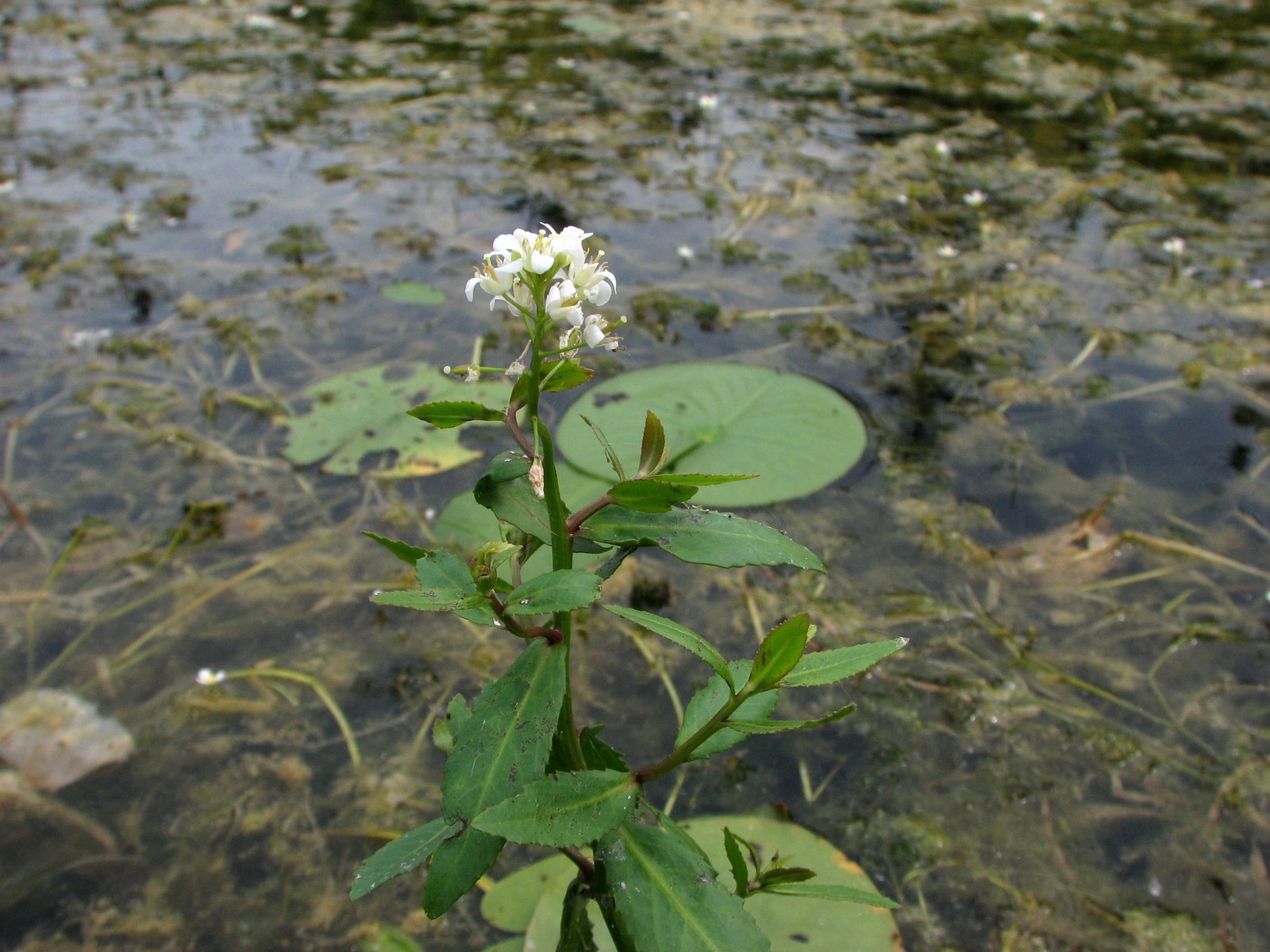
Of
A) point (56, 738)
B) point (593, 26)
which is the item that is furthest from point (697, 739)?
point (593, 26)

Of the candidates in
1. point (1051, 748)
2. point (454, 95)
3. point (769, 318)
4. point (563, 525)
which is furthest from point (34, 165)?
point (1051, 748)

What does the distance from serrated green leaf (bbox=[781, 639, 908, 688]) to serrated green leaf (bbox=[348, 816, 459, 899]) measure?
0.34 m

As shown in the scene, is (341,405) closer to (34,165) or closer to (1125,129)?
(34,165)

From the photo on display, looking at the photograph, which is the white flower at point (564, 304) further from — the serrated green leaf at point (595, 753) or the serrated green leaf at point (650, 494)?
the serrated green leaf at point (595, 753)

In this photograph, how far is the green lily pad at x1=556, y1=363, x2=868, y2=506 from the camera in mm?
1993

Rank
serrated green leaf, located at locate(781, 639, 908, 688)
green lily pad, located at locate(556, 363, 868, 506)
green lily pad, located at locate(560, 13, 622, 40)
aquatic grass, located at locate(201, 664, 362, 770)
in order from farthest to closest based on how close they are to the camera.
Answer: green lily pad, located at locate(560, 13, 622, 40), green lily pad, located at locate(556, 363, 868, 506), aquatic grass, located at locate(201, 664, 362, 770), serrated green leaf, located at locate(781, 639, 908, 688)

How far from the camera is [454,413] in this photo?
768 mm

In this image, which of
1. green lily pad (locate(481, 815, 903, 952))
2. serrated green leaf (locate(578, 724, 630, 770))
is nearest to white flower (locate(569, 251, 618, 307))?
serrated green leaf (locate(578, 724, 630, 770))

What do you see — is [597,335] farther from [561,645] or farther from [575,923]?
[575,923]

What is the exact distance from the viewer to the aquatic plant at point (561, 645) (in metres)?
0.77

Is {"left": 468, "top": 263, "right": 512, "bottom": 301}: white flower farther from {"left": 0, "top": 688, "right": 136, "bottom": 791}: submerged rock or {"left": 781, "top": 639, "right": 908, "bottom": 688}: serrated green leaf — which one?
{"left": 0, "top": 688, "right": 136, "bottom": 791}: submerged rock

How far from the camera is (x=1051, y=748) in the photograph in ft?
5.08

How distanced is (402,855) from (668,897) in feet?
0.82

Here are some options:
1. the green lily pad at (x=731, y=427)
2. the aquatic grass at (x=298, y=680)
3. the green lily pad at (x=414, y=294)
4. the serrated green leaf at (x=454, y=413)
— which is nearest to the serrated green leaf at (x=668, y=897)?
the serrated green leaf at (x=454, y=413)
